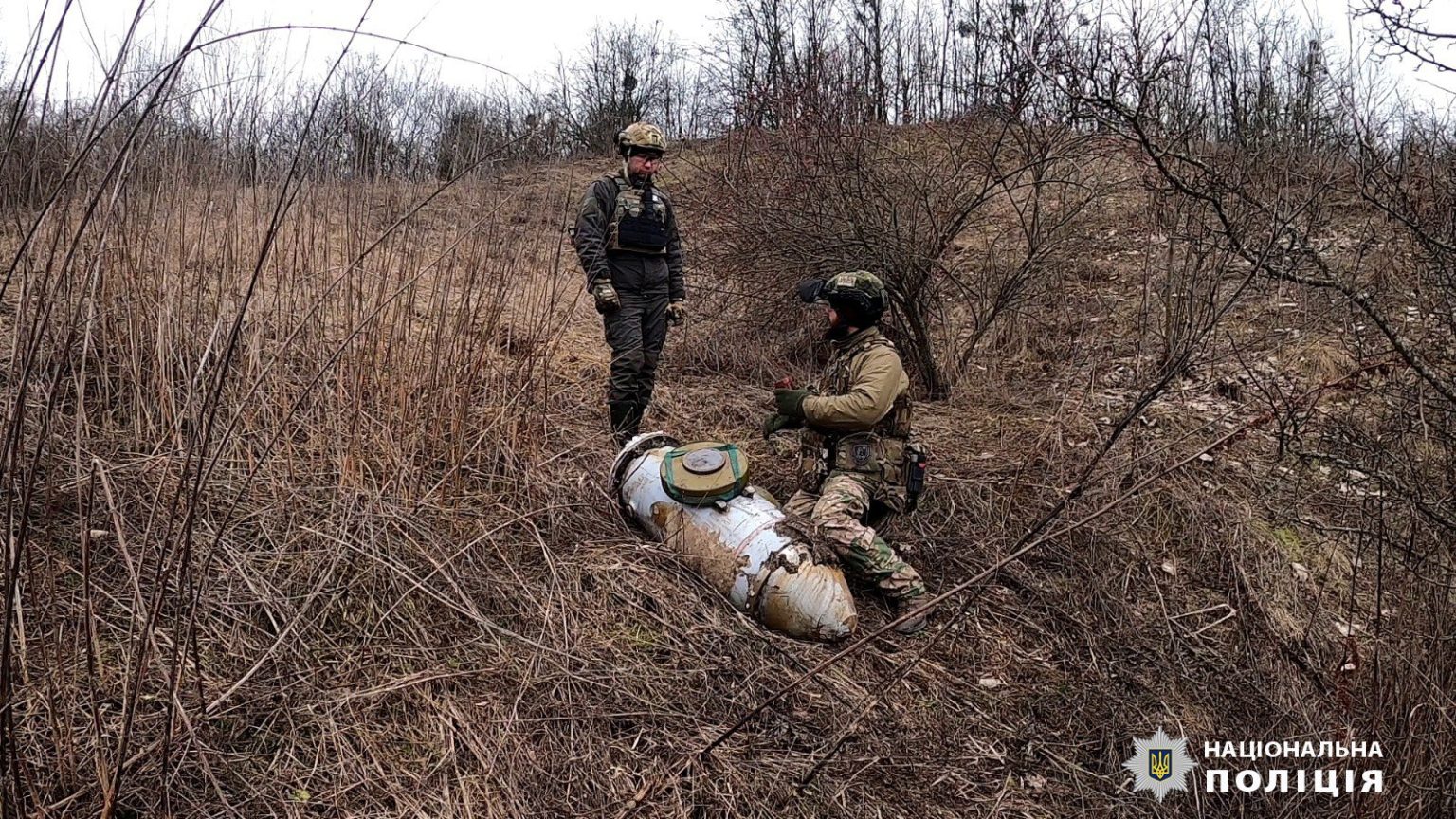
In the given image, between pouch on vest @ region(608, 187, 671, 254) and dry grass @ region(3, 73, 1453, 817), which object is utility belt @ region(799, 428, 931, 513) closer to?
dry grass @ region(3, 73, 1453, 817)

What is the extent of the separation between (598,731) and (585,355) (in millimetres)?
4059

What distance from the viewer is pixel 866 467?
3.54m

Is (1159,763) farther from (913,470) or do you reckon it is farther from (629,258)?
(629,258)

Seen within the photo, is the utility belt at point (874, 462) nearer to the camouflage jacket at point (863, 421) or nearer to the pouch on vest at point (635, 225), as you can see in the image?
the camouflage jacket at point (863, 421)

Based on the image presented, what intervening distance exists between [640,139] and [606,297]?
87cm

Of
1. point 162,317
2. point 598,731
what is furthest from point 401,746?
point 162,317

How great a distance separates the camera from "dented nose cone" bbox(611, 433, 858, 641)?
3.05m

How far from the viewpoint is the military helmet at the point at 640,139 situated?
14.1 feet

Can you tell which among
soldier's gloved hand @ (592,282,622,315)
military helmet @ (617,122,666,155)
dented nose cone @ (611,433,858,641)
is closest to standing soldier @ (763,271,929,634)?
dented nose cone @ (611,433,858,641)

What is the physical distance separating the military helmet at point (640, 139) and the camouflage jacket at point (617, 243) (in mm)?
165

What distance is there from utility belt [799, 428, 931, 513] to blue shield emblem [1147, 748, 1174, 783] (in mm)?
1292

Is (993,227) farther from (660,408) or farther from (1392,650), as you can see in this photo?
(1392,650)

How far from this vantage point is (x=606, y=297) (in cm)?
412

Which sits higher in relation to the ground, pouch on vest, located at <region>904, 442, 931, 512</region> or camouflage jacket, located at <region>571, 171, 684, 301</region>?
camouflage jacket, located at <region>571, 171, 684, 301</region>
